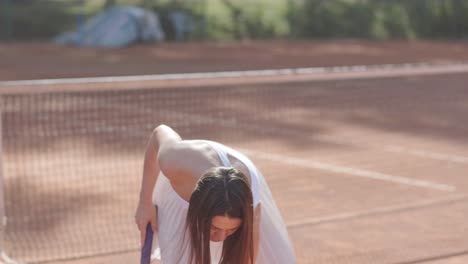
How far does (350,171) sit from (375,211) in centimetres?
181

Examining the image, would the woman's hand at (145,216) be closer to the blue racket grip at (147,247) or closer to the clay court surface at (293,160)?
the blue racket grip at (147,247)

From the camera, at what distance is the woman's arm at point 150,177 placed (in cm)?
412

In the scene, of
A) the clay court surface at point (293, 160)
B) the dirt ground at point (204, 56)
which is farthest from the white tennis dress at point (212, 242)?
the dirt ground at point (204, 56)

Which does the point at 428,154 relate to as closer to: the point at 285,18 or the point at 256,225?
the point at 256,225

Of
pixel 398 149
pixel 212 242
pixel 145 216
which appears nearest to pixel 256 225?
pixel 212 242

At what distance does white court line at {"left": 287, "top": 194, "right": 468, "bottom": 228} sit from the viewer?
288 inches

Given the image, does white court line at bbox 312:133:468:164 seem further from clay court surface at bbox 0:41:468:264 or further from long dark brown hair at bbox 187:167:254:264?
long dark brown hair at bbox 187:167:254:264

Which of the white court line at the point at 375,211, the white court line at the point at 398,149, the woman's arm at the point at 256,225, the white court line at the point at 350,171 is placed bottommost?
the white court line at the point at 398,149

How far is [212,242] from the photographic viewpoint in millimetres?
4004

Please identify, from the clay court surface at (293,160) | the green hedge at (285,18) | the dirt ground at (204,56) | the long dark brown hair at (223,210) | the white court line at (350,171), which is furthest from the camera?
the green hedge at (285,18)

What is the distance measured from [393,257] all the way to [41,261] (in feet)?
8.01

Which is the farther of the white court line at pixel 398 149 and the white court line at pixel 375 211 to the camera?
the white court line at pixel 398 149

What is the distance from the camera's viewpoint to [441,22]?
3028 cm

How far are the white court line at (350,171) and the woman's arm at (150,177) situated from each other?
4.96 meters
